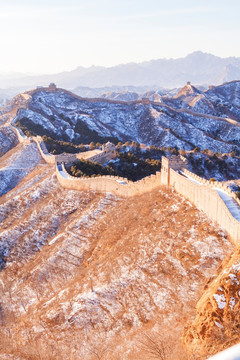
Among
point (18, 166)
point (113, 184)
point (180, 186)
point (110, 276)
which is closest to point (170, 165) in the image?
point (180, 186)

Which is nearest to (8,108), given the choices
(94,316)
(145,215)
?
A: (145,215)

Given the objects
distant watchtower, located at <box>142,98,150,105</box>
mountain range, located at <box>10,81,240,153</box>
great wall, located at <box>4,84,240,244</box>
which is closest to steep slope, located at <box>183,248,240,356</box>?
great wall, located at <box>4,84,240,244</box>

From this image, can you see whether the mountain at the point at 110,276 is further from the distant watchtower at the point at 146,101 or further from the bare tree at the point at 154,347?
the distant watchtower at the point at 146,101

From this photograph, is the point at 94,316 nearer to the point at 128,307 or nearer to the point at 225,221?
the point at 128,307

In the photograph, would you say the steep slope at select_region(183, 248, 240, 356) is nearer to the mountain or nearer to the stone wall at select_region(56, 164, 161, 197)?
the mountain

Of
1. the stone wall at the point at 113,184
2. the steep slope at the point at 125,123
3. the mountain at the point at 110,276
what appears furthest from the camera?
the steep slope at the point at 125,123

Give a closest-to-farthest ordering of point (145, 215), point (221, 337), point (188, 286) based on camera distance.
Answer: point (221, 337), point (188, 286), point (145, 215)

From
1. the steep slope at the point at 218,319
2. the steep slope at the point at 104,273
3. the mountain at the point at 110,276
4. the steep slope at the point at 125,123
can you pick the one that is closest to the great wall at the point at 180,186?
the mountain at the point at 110,276
